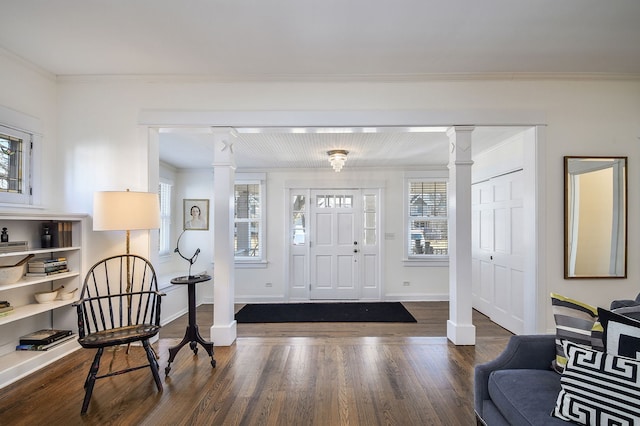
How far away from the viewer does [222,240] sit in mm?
3109

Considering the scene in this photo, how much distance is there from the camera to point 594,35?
2.32 metres

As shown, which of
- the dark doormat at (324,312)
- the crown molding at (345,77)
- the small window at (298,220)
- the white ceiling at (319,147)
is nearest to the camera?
the crown molding at (345,77)

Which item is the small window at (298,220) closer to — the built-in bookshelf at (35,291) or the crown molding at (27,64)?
the built-in bookshelf at (35,291)

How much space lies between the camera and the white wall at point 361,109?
2.99 metres

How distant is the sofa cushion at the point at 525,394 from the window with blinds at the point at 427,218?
14.2 ft

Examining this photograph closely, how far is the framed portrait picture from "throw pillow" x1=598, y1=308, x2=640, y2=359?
18.3 feet

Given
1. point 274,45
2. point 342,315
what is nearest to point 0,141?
point 274,45

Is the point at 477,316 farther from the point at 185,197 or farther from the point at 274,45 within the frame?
the point at 185,197

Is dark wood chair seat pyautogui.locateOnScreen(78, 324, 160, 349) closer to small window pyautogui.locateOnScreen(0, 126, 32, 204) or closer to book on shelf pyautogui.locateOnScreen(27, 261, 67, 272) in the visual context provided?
book on shelf pyautogui.locateOnScreen(27, 261, 67, 272)

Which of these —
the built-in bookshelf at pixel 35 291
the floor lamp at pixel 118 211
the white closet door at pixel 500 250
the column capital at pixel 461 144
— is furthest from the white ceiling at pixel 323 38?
the white closet door at pixel 500 250

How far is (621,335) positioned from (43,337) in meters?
3.99

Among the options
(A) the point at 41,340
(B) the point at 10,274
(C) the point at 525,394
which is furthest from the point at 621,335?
(A) the point at 41,340

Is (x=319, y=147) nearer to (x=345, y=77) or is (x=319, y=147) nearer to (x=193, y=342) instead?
(x=345, y=77)

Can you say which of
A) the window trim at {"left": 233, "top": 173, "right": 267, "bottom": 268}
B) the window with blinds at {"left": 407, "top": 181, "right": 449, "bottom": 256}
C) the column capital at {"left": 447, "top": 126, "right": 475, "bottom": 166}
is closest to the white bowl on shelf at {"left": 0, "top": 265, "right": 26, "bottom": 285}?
the window trim at {"left": 233, "top": 173, "right": 267, "bottom": 268}
